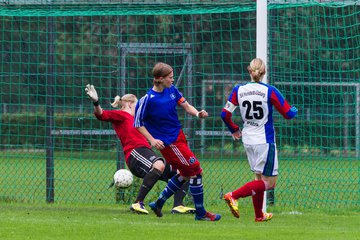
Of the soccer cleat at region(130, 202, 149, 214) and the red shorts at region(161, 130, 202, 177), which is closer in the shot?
the red shorts at region(161, 130, 202, 177)

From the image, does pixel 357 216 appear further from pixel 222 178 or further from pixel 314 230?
pixel 222 178

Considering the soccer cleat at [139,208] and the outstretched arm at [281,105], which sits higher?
the outstretched arm at [281,105]

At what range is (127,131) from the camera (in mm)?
11742

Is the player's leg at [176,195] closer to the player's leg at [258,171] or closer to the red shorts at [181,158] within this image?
the red shorts at [181,158]

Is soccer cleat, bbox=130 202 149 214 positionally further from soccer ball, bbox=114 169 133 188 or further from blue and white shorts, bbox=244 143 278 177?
blue and white shorts, bbox=244 143 278 177

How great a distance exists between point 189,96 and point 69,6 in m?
2.67

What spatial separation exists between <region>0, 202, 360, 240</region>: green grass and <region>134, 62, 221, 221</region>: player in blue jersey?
421 mm

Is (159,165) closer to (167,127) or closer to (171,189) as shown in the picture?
(171,189)

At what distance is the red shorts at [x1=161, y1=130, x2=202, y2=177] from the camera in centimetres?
1041

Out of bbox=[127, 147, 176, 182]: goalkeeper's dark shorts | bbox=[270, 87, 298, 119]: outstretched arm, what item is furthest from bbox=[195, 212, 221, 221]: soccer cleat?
bbox=[270, 87, 298, 119]: outstretched arm

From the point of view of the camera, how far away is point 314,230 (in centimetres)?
945

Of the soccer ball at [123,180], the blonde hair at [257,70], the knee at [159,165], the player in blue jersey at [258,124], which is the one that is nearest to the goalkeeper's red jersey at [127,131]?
the soccer ball at [123,180]

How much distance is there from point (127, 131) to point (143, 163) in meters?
0.52

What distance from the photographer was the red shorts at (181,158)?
10414 millimetres
